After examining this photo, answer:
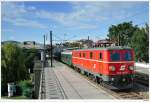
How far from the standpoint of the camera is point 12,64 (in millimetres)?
22000

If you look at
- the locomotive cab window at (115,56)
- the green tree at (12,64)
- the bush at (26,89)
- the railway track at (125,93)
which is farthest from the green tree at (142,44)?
the bush at (26,89)

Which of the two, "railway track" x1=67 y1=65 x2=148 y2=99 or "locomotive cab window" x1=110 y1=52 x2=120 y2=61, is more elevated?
"locomotive cab window" x1=110 y1=52 x2=120 y2=61

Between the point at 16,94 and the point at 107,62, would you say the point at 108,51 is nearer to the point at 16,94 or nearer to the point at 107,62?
the point at 107,62

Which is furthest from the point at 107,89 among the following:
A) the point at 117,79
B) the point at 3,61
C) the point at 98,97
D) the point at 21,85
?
the point at 3,61

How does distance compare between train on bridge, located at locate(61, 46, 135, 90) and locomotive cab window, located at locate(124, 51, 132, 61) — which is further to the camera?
locomotive cab window, located at locate(124, 51, 132, 61)

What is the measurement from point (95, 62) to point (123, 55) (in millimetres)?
3021

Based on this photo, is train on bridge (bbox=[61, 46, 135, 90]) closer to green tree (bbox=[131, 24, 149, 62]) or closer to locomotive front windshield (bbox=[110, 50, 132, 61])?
locomotive front windshield (bbox=[110, 50, 132, 61])

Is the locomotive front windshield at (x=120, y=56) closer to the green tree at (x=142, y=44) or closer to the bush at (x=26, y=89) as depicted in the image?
the bush at (x=26, y=89)

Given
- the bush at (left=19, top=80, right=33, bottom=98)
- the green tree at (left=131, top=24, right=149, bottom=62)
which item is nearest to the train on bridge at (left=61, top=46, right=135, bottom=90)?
the bush at (left=19, top=80, right=33, bottom=98)

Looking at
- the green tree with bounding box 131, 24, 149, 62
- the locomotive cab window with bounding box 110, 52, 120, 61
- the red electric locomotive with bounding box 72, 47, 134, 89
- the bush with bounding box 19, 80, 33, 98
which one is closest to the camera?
the bush with bounding box 19, 80, 33, 98

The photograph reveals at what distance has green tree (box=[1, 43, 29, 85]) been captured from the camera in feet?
69.5

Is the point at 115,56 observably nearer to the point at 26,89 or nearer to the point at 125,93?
the point at 125,93

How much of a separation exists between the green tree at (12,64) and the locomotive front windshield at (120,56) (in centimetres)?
657

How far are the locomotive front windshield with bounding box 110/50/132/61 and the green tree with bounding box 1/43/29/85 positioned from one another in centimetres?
657
